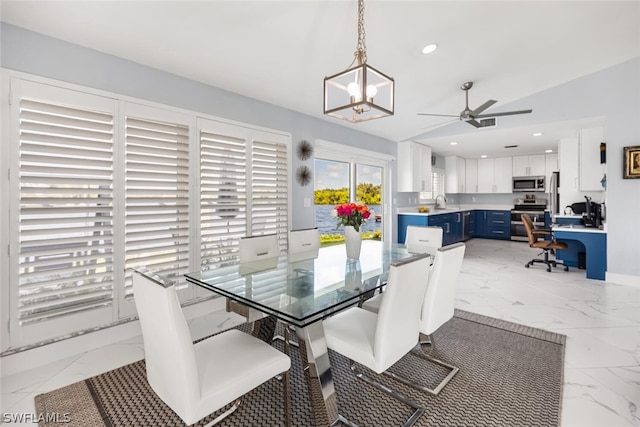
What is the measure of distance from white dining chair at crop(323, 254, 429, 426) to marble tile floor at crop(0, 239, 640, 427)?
38.4 inches

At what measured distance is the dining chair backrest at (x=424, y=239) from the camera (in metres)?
3.08

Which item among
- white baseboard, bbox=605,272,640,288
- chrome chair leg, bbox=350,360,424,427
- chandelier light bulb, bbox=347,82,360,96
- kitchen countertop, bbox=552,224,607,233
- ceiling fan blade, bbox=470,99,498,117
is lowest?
chrome chair leg, bbox=350,360,424,427

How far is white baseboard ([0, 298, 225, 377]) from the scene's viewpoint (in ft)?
6.90

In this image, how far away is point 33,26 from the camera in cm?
212

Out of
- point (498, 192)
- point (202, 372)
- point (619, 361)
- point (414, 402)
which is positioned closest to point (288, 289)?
point (202, 372)

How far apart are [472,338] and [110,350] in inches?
120

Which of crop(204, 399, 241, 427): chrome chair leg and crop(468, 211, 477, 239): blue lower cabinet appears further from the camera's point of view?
crop(468, 211, 477, 239): blue lower cabinet

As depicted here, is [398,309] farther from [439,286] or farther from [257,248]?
[257,248]

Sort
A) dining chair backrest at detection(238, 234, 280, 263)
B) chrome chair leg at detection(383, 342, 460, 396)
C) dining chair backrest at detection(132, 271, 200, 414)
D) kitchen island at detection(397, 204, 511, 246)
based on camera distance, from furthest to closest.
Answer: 1. kitchen island at detection(397, 204, 511, 246)
2. dining chair backrest at detection(238, 234, 280, 263)
3. chrome chair leg at detection(383, 342, 460, 396)
4. dining chair backrest at detection(132, 271, 200, 414)

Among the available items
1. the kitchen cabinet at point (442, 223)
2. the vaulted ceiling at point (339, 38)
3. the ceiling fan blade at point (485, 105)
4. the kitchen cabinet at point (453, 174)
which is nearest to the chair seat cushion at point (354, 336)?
the vaulted ceiling at point (339, 38)

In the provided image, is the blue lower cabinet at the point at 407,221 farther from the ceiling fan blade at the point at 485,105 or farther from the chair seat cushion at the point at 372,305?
the chair seat cushion at the point at 372,305

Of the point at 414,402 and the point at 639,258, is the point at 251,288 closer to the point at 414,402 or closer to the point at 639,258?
the point at 414,402

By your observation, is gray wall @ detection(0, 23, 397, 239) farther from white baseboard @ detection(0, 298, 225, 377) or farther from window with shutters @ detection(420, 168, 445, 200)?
window with shutters @ detection(420, 168, 445, 200)

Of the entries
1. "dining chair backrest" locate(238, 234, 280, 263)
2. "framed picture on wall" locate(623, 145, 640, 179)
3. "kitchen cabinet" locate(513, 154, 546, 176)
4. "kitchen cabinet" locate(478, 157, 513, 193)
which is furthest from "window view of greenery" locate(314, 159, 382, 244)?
"kitchen cabinet" locate(513, 154, 546, 176)
